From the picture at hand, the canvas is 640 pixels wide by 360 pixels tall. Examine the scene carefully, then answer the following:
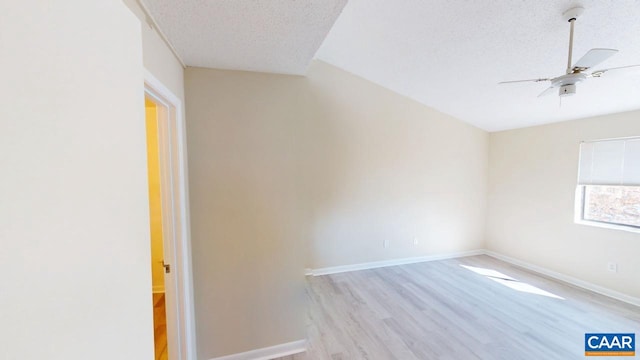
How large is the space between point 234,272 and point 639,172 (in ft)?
14.1

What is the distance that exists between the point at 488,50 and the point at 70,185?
294 centimetres

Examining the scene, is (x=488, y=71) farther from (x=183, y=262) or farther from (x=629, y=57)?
(x=183, y=262)

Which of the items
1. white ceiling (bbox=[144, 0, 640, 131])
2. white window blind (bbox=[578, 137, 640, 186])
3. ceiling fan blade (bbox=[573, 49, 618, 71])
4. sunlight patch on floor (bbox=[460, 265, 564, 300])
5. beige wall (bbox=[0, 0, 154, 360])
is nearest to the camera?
beige wall (bbox=[0, 0, 154, 360])

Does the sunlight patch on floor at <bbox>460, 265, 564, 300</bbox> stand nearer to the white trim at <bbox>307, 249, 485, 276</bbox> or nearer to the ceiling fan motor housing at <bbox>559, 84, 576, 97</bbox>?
the white trim at <bbox>307, 249, 485, 276</bbox>

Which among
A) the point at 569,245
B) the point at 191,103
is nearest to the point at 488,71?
the point at 569,245

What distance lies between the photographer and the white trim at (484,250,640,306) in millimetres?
2674

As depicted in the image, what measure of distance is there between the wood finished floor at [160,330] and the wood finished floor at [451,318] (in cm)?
105

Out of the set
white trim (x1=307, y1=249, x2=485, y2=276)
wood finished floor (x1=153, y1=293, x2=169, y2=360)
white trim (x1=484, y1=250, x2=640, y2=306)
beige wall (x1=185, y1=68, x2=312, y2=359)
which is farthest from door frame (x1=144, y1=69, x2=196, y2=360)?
white trim (x1=484, y1=250, x2=640, y2=306)

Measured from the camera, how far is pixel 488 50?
2.19 meters

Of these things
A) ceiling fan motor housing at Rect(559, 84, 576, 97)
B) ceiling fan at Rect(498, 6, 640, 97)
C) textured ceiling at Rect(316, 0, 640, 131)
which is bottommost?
ceiling fan motor housing at Rect(559, 84, 576, 97)

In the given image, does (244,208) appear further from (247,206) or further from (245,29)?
(245,29)

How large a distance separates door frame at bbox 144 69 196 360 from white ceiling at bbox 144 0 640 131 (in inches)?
18.4

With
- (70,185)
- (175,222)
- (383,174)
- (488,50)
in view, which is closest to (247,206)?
(175,222)

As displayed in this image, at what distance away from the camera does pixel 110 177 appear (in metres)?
0.56
